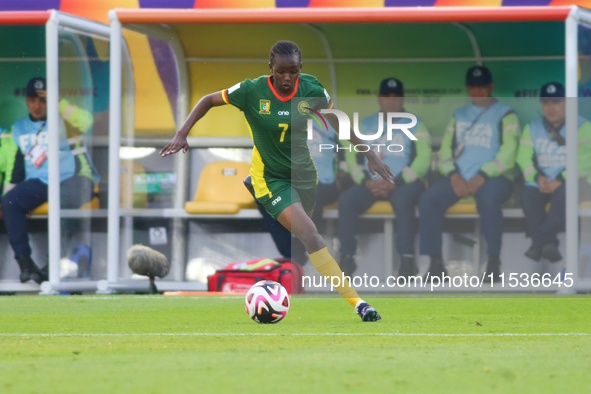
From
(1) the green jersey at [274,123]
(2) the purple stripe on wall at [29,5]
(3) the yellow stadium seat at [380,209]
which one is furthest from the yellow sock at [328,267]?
(2) the purple stripe on wall at [29,5]

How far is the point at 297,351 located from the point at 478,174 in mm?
4962

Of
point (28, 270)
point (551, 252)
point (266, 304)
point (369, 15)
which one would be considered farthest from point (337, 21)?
point (266, 304)

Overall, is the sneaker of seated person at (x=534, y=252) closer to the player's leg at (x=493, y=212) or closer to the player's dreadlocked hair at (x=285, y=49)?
the player's leg at (x=493, y=212)

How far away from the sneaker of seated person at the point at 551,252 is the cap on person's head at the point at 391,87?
2018mm

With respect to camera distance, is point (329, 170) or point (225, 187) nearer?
point (329, 170)

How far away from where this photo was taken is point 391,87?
844 cm

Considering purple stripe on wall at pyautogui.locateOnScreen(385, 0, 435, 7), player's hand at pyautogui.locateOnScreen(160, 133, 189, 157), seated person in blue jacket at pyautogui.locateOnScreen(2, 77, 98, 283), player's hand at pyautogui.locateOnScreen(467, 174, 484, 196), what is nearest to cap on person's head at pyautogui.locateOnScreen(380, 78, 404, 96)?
purple stripe on wall at pyautogui.locateOnScreen(385, 0, 435, 7)

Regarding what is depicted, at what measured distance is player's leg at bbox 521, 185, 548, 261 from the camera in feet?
25.5

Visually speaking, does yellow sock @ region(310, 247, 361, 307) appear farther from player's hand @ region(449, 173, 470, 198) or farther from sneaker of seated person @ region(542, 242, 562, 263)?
sneaker of seated person @ region(542, 242, 562, 263)

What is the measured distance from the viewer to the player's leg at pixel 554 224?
776cm

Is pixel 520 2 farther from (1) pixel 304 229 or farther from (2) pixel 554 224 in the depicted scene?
(1) pixel 304 229

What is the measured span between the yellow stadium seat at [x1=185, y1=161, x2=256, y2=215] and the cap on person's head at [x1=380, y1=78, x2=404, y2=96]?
165 centimetres

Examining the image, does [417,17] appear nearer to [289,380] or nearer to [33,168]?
[33,168]

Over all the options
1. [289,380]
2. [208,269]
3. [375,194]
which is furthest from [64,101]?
[289,380]
